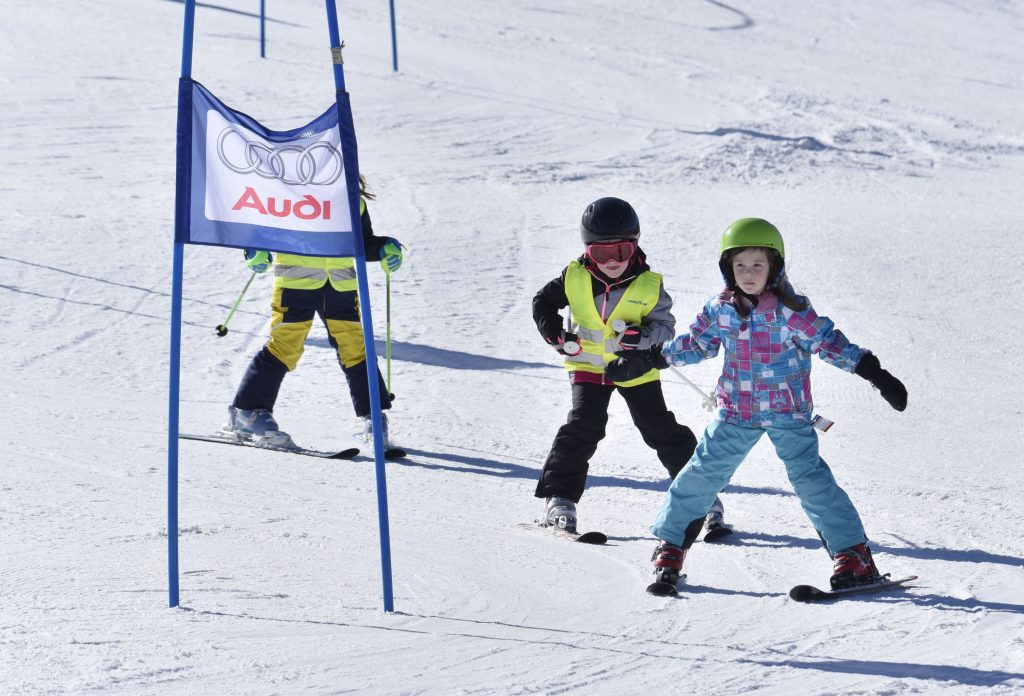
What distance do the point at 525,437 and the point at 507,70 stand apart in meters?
16.5

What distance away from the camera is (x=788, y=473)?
15.8ft

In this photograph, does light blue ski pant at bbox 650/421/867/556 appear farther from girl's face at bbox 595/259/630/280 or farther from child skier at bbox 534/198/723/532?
girl's face at bbox 595/259/630/280

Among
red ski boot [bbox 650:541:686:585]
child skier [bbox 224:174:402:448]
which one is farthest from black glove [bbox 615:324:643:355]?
child skier [bbox 224:174:402:448]

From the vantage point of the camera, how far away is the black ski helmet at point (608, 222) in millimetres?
5293

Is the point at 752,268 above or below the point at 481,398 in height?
above

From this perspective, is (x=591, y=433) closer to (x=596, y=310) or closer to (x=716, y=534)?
(x=596, y=310)

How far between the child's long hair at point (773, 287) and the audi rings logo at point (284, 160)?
152 centimetres

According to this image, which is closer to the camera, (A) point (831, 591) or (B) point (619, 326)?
(A) point (831, 591)

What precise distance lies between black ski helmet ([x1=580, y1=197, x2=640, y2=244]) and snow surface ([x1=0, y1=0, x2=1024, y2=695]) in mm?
1323

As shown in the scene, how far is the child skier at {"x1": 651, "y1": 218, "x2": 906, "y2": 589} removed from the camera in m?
4.62

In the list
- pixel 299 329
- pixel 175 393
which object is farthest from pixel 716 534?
pixel 299 329

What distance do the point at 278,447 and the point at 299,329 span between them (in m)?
0.67

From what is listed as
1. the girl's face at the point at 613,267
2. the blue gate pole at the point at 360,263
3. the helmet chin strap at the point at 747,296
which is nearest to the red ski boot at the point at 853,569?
the helmet chin strap at the point at 747,296

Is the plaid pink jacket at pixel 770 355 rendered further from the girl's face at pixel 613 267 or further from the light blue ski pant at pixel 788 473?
the girl's face at pixel 613 267
